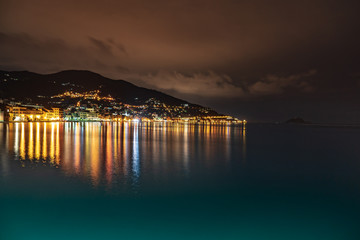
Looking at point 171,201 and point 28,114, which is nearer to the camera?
point 171,201

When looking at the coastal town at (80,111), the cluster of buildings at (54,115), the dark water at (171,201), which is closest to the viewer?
the dark water at (171,201)

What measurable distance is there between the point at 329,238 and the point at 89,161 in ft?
41.3

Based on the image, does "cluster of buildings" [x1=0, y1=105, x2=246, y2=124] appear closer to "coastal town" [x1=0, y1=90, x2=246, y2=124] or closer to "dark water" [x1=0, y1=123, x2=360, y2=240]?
"coastal town" [x1=0, y1=90, x2=246, y2=124]

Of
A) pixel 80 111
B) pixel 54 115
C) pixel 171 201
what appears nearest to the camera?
pixel 171 201

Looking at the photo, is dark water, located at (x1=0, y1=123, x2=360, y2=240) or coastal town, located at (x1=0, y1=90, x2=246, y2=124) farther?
coastal town, located at (x1=0, y1=90, x2=246, y2=124)

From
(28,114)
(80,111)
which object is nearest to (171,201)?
(28,114)

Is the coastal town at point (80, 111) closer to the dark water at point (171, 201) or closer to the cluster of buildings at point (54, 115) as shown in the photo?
the cluster of buildings at point (54, 115)

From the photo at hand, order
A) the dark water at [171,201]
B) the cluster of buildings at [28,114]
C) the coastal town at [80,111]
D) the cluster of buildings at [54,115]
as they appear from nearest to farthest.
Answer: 1. the dark water at [171,201]
2. the cluster of buildings at [28,114]
3. the cluster of buildings at [54,115]
4. the coastal town at [80,111]

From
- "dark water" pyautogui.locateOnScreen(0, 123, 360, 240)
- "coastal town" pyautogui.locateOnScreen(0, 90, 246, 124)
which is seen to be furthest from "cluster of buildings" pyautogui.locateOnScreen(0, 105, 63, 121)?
"dark water" pyautogui.locateOnScreen(0, 123, 360, 240)

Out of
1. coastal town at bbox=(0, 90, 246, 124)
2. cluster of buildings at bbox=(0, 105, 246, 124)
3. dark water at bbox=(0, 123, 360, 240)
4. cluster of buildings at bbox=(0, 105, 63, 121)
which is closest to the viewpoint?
dark water at bbox=(0, 123, 360, 240)

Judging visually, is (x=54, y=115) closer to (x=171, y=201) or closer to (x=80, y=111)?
(x=80, y=111)

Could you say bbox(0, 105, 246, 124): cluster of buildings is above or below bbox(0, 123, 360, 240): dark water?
above

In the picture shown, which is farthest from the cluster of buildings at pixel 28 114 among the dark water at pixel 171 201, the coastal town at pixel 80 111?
the dark water at pixel 171 201

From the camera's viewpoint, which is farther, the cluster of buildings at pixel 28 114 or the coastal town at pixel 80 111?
the coastal town at pixel 80 111
